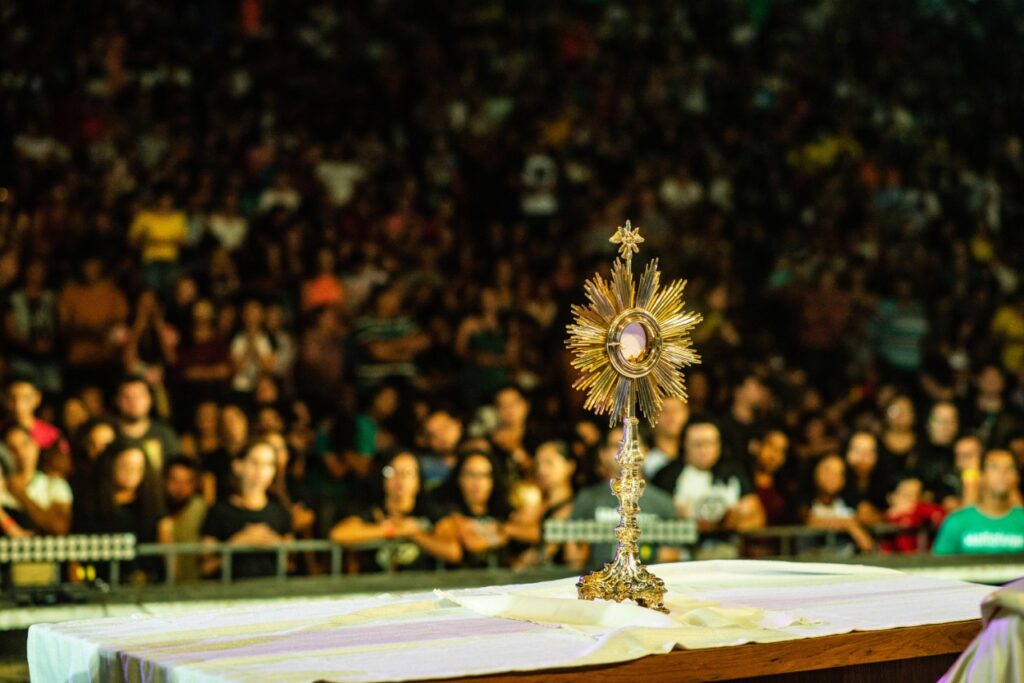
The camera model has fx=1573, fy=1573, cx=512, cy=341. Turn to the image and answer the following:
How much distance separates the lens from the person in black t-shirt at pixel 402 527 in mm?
8055

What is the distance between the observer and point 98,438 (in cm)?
855

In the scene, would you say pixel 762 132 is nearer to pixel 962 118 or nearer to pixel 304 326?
pixel 962 118

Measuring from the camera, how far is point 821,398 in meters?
12.4

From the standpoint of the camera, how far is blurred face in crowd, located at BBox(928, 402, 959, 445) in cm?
1031

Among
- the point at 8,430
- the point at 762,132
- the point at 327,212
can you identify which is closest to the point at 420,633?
the point at 8,430

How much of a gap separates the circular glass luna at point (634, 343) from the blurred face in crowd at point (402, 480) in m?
4.06

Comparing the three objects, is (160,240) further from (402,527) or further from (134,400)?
(402,527)

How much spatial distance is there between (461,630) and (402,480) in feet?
14.2

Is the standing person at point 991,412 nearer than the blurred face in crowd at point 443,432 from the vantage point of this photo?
No

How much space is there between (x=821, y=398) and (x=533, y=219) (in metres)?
2.90

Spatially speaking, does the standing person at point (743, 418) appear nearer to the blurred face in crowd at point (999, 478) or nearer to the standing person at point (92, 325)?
the blurred face in crowd at point (999, 478)

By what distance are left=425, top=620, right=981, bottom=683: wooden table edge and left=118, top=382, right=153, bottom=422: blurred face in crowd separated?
5436mm

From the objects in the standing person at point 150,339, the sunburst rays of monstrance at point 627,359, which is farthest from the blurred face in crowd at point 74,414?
the sunburst rays of monstrance at point 627,359

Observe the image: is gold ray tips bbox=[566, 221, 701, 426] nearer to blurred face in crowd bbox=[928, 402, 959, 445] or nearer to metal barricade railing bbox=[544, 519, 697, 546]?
metal barricade railing bbox=[544, 519, 697, 546]
